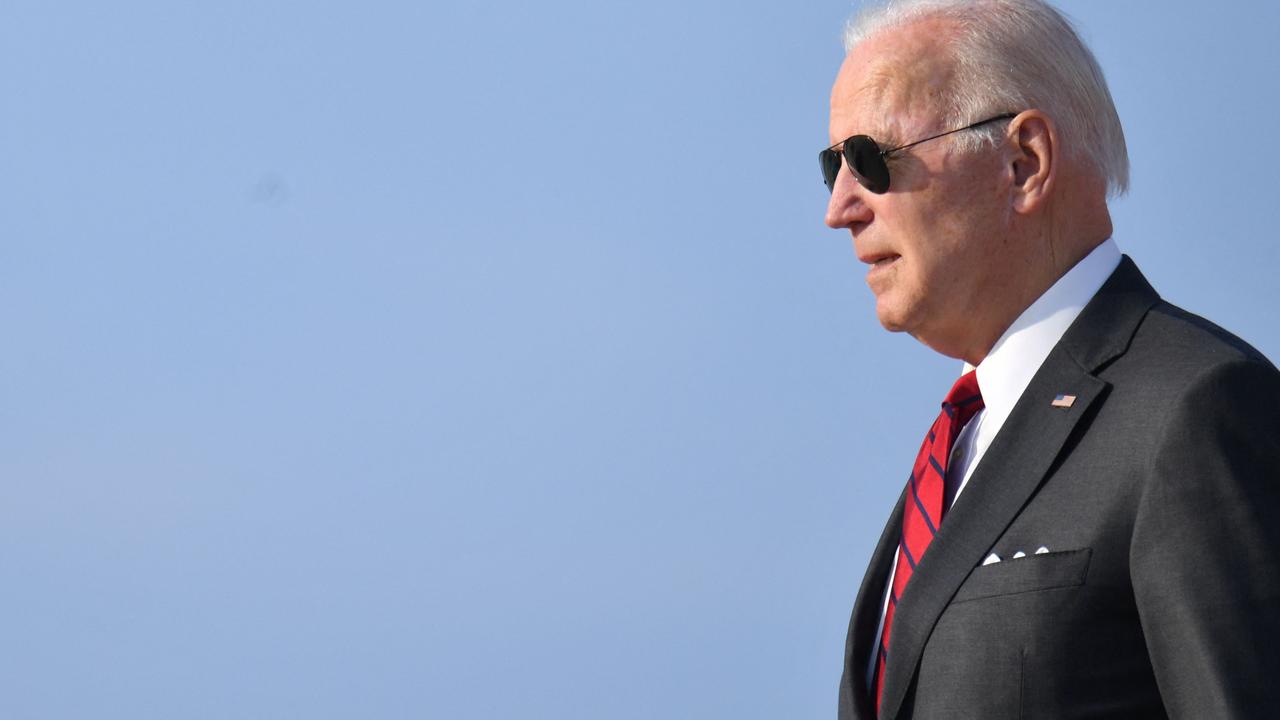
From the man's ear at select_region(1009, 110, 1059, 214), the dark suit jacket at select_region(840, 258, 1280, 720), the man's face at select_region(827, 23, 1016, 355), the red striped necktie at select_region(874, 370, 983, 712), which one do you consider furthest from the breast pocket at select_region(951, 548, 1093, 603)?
the man's ear at select_region(1009, 110, 1059, 214)

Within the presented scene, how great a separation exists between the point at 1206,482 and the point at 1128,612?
0.24m

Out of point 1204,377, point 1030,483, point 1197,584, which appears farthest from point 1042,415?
point 1197,584

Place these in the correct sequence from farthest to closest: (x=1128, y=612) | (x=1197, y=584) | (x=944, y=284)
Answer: (x=944, y=284) < (x=1128, y=612) < (x=1197, y=584)

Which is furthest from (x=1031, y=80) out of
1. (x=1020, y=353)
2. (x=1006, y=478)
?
(x=1006, y=478)

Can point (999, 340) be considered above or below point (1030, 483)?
above

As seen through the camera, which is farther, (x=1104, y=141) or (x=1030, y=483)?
(x=1104, y=141)

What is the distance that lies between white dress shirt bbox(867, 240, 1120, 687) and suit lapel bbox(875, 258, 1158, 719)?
0.07m

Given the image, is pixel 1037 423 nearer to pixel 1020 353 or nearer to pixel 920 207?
pixel 1020 353

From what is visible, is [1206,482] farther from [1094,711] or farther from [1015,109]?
[1015,109]

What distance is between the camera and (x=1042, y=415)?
2.43 metres

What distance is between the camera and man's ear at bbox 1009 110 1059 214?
261 cm

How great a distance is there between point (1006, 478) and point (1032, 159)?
0.63 metres

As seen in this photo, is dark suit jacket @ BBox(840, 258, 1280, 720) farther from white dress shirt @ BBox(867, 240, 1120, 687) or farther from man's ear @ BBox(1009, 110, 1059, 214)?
man's ear @ BBox(1009, 110, 1059, 214)

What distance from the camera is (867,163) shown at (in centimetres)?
273
